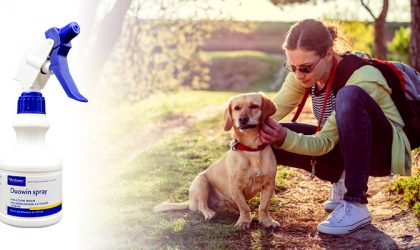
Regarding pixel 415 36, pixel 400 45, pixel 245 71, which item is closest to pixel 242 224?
pixel 415 36

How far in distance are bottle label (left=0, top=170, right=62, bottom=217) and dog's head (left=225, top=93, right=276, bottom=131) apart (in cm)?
56

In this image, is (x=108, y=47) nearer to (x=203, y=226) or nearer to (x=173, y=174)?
(x=173, y=174)

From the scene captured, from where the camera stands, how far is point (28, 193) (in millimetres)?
950

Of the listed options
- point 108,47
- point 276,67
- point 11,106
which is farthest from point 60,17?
point 276,67

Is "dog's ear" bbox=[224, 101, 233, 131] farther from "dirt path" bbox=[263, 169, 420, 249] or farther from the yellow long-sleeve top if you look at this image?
"dirt path" bbox=[263, 169, 420, 249]

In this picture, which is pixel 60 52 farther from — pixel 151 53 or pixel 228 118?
pixel 151 53

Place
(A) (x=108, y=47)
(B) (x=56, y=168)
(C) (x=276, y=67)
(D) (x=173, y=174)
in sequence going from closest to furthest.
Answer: (B) (x=56, y=168) → (D) (x=173, y=174) → (A) (x=108, y=47) → (C) (x=276, y=67)

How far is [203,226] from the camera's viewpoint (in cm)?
140

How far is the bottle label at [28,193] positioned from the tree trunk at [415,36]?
193 cm

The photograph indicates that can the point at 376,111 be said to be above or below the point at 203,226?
above

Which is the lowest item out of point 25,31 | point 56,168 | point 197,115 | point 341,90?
point 197,115

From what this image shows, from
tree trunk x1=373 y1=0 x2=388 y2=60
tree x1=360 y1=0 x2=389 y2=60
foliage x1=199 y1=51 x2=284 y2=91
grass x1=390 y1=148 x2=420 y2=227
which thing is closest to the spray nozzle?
grass x1=390 y1=148 x2=420 y2=227

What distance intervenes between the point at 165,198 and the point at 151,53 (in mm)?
1710

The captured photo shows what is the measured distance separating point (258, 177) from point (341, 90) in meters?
0.32
